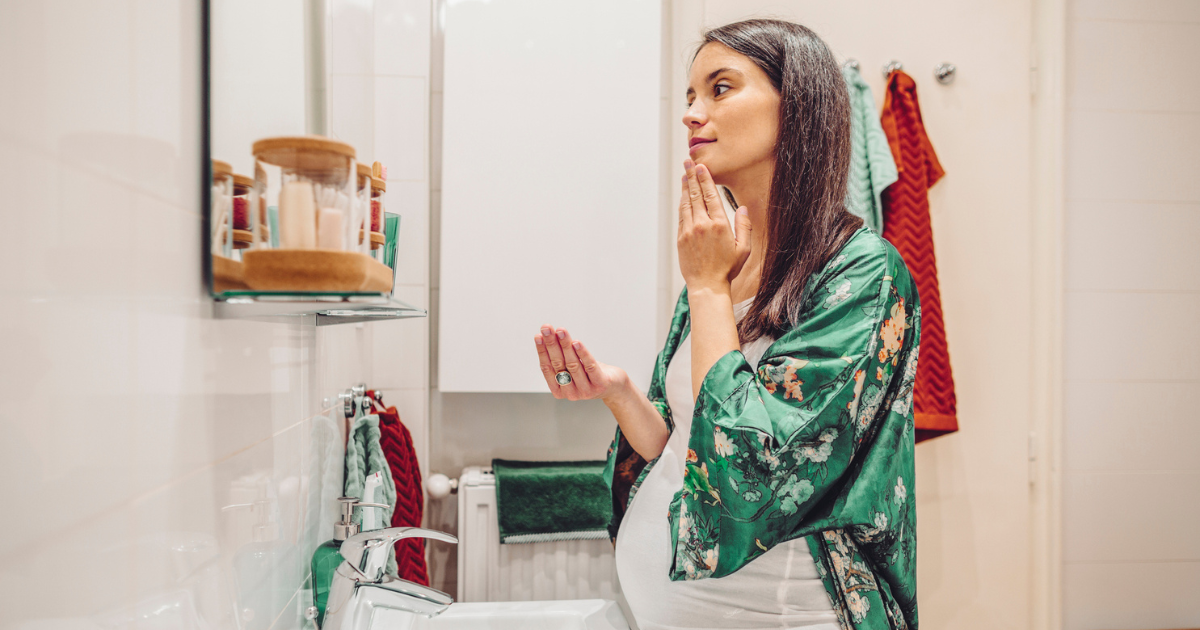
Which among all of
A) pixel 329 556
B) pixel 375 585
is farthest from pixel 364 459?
pixel 375 585

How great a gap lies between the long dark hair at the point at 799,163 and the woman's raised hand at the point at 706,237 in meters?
0.07

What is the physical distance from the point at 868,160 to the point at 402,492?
1.14m

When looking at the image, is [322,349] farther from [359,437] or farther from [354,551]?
[354,551]

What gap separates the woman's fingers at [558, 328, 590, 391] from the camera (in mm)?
829

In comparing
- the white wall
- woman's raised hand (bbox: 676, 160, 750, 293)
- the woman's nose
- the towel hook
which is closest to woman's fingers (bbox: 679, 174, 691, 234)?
woman's raised hand (bbox: 676, 160, 750, 293)

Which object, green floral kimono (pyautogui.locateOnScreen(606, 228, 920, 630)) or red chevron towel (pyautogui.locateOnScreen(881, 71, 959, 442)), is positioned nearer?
green floral kimono (pyautogui.locateOnScreen(606, 228, 920, 630))

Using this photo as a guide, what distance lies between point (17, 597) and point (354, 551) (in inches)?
15.9

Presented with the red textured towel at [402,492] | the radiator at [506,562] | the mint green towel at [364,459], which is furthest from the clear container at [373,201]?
the radiator at [506,562]

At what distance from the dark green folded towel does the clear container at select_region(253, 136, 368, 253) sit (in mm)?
901

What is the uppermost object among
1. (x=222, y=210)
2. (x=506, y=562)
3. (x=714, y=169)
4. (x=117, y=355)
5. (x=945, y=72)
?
(x=945, y=72)

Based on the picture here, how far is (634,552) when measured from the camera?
87 centimetres

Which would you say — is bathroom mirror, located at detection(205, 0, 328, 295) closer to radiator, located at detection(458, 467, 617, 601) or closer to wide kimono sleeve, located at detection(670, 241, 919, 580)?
wide kimono sleeve, located at detection(670, 241, 919, 580)

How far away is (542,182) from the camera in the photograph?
1.33 metres

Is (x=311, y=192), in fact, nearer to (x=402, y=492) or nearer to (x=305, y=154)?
(x=305, y=154)
